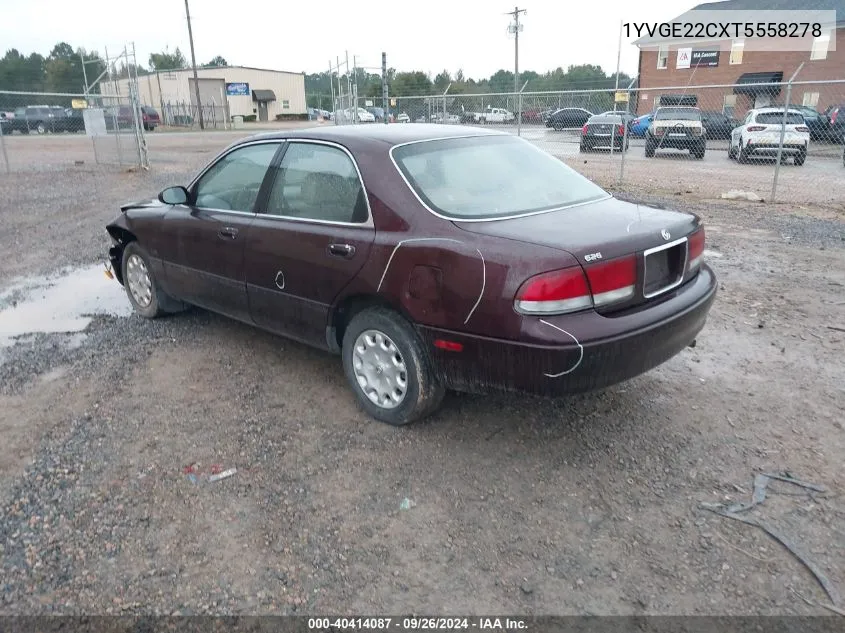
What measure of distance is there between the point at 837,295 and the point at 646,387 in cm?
293

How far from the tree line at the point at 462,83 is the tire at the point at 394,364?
2288cm

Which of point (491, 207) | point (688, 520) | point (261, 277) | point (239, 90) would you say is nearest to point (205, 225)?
point (261, 277)

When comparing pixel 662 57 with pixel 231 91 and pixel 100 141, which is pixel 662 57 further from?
pixel 100 141

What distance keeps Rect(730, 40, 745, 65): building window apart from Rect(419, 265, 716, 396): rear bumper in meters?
42.6

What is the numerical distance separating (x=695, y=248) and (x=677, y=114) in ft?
60.4

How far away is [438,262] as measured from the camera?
3301 mm

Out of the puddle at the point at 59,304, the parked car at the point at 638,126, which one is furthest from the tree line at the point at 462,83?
the puddle at the point at 59,304

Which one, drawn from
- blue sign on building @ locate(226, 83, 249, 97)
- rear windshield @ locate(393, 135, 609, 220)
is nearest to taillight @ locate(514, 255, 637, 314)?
rear windshield @ locate(393, 135, 609, 220)

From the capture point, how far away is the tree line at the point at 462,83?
47906 mm

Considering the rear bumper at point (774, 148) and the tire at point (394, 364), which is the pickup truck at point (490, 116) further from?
the tire at point (394, 364)

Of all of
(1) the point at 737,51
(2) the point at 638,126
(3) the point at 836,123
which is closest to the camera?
(3) the point at 836,123

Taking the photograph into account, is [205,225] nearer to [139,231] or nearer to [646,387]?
[139,231]

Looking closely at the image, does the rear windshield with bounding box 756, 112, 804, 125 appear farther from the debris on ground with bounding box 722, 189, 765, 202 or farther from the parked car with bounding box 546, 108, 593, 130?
the debris on ground with bounding box 722, 189, 765, 202

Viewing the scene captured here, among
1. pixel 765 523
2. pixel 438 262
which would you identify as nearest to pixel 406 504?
pixel 438 262
